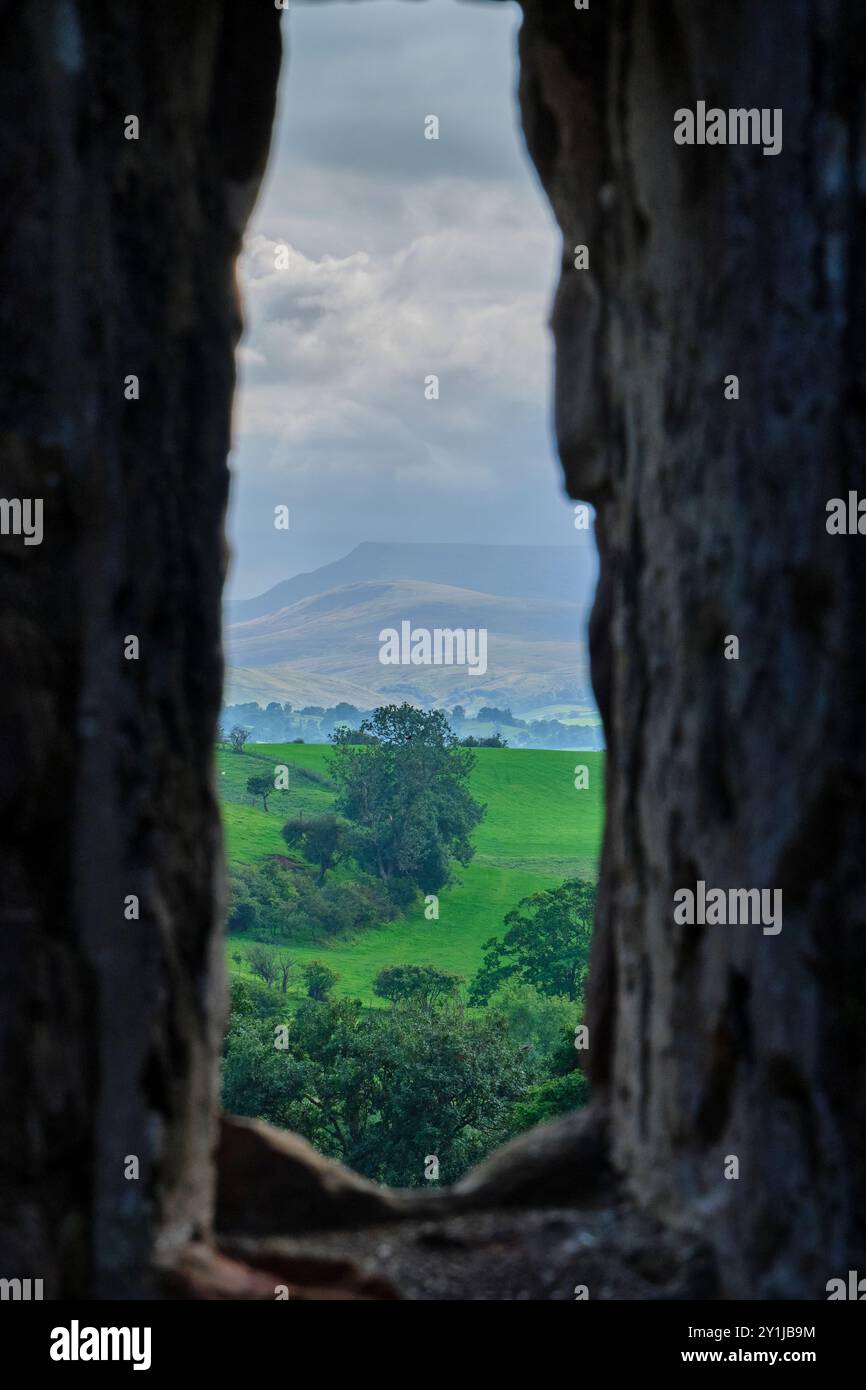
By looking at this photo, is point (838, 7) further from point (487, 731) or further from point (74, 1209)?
point (487, 731)

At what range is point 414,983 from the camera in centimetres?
3891

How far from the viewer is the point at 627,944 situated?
157 inches

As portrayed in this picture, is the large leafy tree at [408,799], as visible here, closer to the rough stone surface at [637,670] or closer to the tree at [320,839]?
the tree at [320,839]

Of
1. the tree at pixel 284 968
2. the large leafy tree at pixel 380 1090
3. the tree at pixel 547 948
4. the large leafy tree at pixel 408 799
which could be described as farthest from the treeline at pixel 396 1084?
the large leafy tree at pixel 408 799

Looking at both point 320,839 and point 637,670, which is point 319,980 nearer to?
point 320,839

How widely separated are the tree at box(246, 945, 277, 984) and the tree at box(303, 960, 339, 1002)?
3.58 ft

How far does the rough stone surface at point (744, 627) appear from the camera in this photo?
312 centimetres

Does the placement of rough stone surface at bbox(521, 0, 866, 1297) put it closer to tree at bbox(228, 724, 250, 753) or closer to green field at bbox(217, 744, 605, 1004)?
green field at bbox(217, 744, 605, 1004)

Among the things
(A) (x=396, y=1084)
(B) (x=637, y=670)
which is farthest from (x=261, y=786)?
(B) (x=637, y=670)

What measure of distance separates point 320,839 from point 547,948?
36.0ft

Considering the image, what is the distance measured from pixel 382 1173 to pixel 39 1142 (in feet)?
78.8

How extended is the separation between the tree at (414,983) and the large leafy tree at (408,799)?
7279mm

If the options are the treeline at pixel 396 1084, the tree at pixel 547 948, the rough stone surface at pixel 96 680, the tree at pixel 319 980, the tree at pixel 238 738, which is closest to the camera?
the rough stone surface at pixel 96 680
